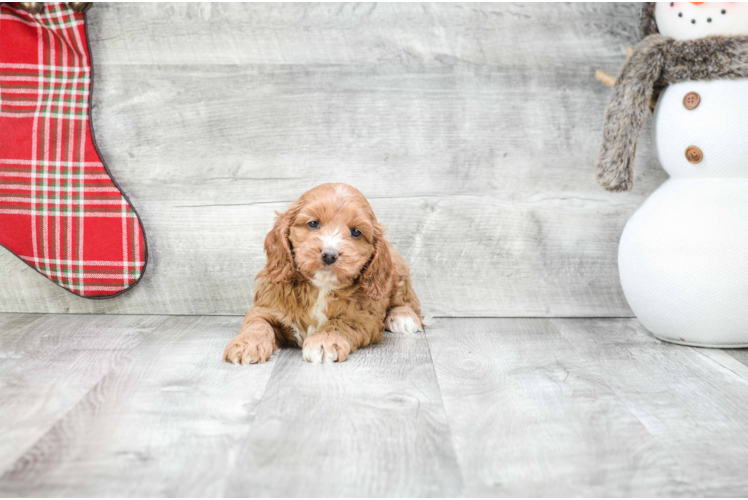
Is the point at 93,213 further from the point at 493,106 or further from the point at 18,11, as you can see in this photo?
the point at 493,106

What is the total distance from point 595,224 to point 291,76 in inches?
57.5

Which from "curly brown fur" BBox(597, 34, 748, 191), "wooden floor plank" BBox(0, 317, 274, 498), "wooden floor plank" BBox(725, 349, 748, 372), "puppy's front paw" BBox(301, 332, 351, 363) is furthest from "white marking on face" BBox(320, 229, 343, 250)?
"wooden floor plank" BBox(725, 349, 748, 372)

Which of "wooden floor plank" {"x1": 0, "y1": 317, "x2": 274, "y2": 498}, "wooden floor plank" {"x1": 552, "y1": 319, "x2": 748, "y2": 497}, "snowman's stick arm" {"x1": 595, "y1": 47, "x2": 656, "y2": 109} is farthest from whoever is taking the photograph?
"snowman's stick arm" {"x1": 595, "y1": 47, "x2": 656, "y2": 109}

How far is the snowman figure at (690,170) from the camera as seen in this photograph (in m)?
2.11

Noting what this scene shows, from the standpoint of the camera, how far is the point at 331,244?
1982 millimetres

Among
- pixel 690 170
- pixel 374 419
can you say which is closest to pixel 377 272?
pixel 374 419

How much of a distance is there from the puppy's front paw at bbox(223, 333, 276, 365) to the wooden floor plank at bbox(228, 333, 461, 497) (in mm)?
60

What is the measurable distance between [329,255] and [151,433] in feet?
2.48

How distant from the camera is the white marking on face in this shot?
6.49ft

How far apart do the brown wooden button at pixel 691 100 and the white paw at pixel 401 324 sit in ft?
4.09

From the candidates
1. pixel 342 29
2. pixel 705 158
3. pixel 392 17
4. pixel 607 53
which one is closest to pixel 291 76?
pixel 342 29

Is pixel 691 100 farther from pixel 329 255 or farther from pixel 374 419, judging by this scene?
pixel 374 419

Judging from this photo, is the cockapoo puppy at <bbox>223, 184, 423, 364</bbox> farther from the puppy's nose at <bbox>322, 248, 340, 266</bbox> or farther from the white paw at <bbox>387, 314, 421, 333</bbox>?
the white paw at <bbox>387, 314, 421, 333</bbox>

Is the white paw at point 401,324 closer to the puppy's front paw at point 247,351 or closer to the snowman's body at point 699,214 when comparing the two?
the puppy's front paw at point 247,351
